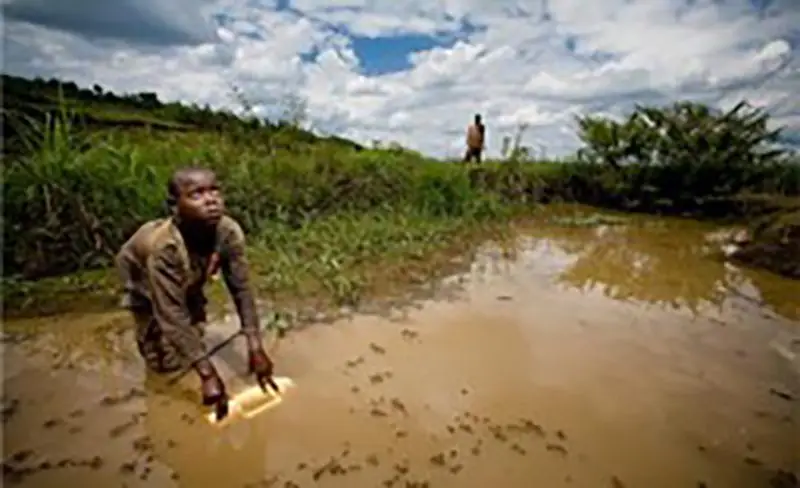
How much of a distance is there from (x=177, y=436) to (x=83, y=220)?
2.91m

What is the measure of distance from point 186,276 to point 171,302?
0.16m

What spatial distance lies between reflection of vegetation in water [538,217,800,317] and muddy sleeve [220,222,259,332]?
311 centimetres

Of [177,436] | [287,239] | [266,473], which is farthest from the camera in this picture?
[287,239]

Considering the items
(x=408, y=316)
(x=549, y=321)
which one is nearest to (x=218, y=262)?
(x=408, y=316)

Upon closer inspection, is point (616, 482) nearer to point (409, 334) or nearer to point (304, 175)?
point (409, 334)

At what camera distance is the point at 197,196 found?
285cm

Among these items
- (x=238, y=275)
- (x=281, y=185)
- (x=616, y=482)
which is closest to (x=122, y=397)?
(x=238, y=275)

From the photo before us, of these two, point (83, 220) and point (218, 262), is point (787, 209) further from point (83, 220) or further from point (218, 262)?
point (83, 220)

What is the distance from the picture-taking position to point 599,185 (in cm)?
1085

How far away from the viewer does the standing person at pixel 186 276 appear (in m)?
2.85

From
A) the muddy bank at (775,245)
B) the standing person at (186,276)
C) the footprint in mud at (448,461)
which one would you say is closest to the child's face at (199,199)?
the standing person at (186,276)

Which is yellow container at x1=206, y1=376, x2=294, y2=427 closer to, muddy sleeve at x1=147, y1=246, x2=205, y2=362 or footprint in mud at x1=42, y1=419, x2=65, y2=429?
muddy sleeve at x1=147, y1=246, x2=205, y2=362

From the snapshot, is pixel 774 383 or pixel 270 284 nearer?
pixel 774 383

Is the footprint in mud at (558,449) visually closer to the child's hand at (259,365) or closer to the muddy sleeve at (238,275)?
the child's hand at (259,365)
